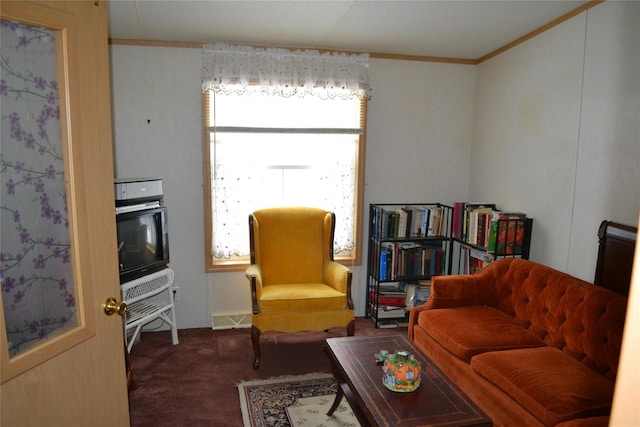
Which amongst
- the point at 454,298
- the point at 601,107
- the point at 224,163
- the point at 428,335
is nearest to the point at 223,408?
the point at 428,335

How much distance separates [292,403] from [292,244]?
1358 millimetres

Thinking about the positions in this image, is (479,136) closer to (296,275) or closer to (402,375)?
(296,275)

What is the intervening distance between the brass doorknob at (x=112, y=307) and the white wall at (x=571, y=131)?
2722 mm

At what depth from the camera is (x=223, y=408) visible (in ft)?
8.74

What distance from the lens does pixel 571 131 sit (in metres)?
3.04

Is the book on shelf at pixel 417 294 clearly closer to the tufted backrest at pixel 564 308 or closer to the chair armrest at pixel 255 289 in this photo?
the tufted backrest at pixel 564 308

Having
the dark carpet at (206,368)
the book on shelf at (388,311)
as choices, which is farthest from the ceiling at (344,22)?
the dark carpet at (206,368)

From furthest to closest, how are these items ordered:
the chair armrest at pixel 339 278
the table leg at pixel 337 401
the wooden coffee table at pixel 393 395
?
the chair armrest at pixel 339 278 < the table leg at pixel 337 401 < the wooden coffee table at pixel 393 395

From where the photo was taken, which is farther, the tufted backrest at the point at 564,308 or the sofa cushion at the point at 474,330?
the sofa cushion at the point at 474,330

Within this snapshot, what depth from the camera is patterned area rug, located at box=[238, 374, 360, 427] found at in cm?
253

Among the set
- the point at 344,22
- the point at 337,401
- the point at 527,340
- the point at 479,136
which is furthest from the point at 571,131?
the point at 337,401

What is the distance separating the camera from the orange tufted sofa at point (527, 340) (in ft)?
6.59

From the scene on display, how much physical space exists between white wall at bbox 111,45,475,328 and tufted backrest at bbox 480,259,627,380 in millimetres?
1366

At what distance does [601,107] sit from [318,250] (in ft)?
7.43
